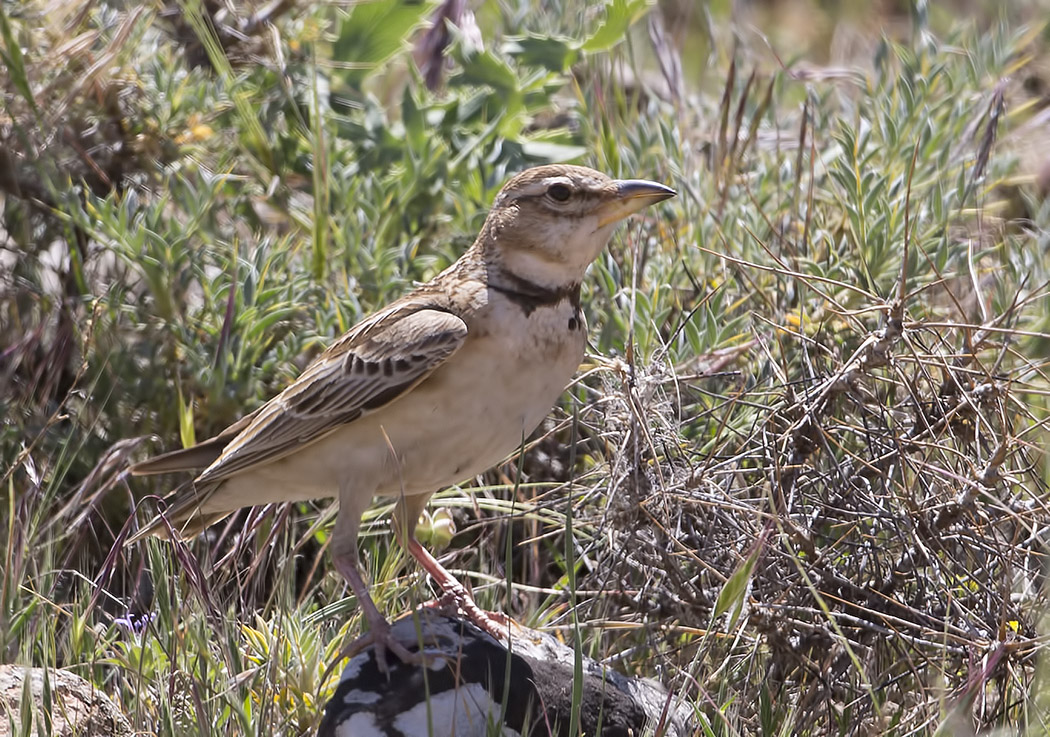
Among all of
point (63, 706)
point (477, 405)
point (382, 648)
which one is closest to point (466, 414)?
point (477, 405)

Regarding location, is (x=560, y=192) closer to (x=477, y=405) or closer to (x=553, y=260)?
(x=553, y=260)

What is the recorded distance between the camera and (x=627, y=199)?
13.1 ft

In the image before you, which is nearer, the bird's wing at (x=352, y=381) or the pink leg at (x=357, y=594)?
the pink leg at (x=357, y=594)

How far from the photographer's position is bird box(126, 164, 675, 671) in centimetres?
376

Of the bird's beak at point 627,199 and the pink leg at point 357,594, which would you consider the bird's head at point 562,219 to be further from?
the pink leg at point 357,594

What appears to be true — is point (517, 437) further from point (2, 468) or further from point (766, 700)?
point (2, 468)

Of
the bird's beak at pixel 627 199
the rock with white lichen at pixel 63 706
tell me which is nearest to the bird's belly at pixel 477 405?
the bird's beak at pixel 627 199

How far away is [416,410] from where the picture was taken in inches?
151

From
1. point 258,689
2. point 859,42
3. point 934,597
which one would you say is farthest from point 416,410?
point 859,42

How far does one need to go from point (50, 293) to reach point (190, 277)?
802mm

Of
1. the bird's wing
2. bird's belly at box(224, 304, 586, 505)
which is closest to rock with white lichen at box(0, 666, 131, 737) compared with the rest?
the bird's wing

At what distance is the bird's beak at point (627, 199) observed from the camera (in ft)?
13.0

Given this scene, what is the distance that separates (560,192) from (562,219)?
92 mm

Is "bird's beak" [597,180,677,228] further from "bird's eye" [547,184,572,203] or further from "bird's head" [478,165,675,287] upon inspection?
"bird's eye" [547,184,572,203]
